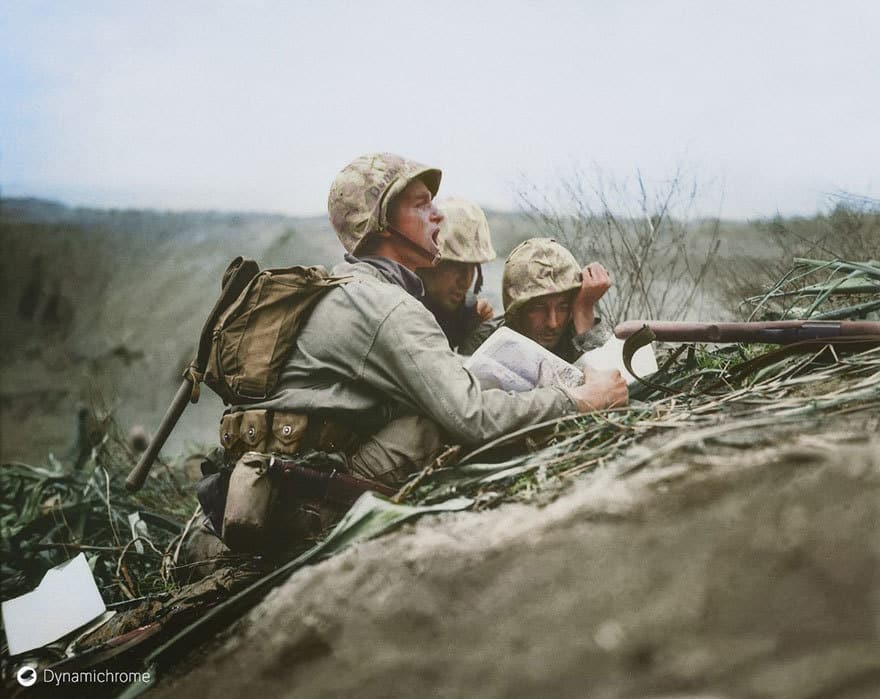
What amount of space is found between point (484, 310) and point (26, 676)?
2.02 metres

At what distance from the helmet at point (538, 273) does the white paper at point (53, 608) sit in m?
1.84

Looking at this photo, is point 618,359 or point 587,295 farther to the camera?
point 587,295

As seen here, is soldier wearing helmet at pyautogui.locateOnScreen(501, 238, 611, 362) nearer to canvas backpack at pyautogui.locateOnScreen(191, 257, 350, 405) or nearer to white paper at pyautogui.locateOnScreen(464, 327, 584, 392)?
white paper at pyautogui.locateOnScreen(464, 327, 584, 392)

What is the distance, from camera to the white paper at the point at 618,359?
280 cm

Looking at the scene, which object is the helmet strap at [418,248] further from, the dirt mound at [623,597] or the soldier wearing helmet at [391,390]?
the dirt mound at [623,597]

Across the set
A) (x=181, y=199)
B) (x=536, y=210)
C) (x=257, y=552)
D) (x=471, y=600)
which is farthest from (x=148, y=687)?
(x=181, y=199)

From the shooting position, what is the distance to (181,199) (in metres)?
4.11

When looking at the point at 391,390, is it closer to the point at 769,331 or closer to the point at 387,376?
the point at 387,376

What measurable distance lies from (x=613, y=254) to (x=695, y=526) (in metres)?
1.36

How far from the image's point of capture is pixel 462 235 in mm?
3105

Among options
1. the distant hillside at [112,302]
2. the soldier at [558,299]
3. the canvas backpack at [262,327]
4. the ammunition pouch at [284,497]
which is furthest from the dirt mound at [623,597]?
the distant hillside at [112,302]

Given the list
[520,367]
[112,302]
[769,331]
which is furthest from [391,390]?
[112,302]

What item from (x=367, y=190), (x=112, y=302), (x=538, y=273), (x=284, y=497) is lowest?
(x=284, y=497)

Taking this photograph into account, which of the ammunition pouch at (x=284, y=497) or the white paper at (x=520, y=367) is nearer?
the ammunition pouch at (x=284, y=497)
